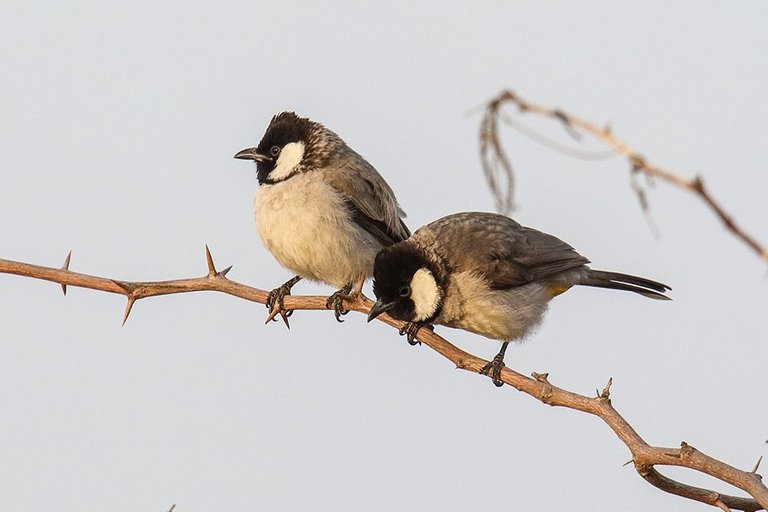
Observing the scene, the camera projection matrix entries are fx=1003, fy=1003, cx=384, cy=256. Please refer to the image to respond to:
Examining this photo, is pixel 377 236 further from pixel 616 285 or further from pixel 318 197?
pixel 616 285

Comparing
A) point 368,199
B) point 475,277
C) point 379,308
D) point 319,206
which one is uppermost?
point 368,199

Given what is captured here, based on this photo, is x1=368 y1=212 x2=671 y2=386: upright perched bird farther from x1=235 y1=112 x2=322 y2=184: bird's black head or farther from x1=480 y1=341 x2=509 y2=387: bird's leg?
x1=235 y1=112 x2=322 y2=184: bird's black head

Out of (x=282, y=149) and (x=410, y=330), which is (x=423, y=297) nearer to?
(x=410, y=330)

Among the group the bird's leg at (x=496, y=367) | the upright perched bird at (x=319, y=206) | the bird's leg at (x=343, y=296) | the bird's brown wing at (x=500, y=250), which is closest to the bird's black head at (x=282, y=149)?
the upright perched bird at (x=319, y=206)

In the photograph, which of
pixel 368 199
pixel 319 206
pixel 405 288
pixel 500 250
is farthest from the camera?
pixel 368 199

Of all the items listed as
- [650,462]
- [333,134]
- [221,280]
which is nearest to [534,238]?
[333,134]

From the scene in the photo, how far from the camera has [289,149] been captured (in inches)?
281

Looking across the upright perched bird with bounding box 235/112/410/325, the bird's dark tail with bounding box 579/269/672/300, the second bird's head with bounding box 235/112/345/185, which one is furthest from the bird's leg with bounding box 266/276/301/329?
the bird's dark tail with bounding box 579/269/672/300

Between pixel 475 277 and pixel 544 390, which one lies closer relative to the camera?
pixel 544 390

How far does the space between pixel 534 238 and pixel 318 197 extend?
1473 mm

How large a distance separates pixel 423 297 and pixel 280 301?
2.79ft

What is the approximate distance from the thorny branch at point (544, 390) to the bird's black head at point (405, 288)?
111 mm

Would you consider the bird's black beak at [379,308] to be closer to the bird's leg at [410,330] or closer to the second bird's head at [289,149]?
the bird's leg at [410,330]

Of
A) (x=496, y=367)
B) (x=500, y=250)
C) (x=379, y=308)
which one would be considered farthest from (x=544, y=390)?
(x=500, y=250)
